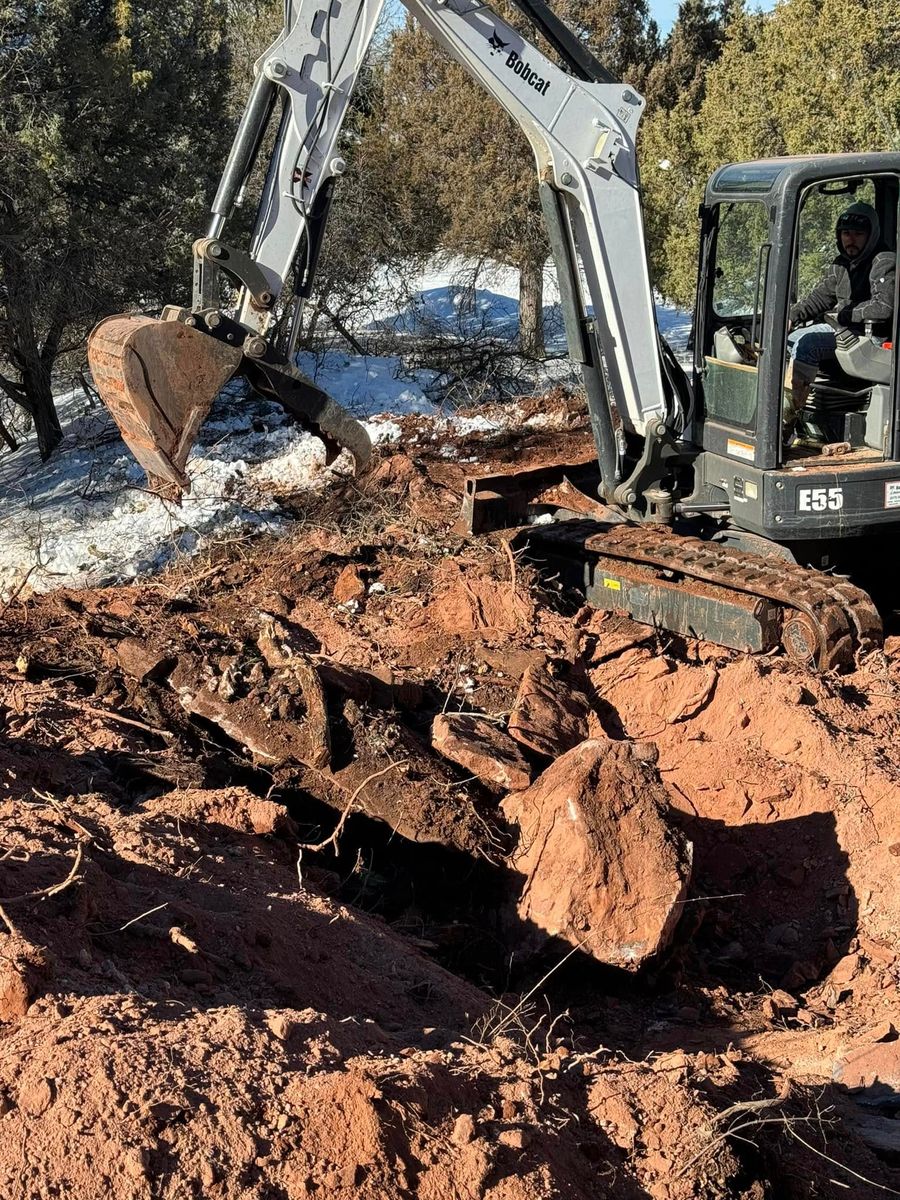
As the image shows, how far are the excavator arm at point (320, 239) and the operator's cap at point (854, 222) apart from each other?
1.15 metres

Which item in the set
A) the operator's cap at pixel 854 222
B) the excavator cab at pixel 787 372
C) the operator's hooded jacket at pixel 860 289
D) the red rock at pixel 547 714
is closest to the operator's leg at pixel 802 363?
the excavator cab at pixel 787 372

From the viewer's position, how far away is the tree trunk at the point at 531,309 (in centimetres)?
1657

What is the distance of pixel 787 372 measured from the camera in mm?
7371

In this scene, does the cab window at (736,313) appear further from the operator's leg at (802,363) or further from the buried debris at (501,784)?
the buried debris at (501,784)

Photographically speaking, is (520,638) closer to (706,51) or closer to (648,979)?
(648,979)

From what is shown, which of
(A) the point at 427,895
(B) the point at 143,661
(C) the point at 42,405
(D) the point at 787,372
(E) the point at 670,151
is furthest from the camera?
(E) the point at 670,151

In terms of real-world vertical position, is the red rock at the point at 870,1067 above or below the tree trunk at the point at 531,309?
below

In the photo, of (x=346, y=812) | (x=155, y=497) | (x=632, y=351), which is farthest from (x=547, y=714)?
(x=155, y=497)

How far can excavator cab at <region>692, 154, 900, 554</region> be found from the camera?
6871mm

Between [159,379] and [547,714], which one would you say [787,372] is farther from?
[159,379]

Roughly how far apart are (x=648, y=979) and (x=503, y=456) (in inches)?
269

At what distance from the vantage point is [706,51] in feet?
60.3

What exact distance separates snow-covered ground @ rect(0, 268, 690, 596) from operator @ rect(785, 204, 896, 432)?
4.31 meters

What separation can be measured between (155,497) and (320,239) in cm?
479
